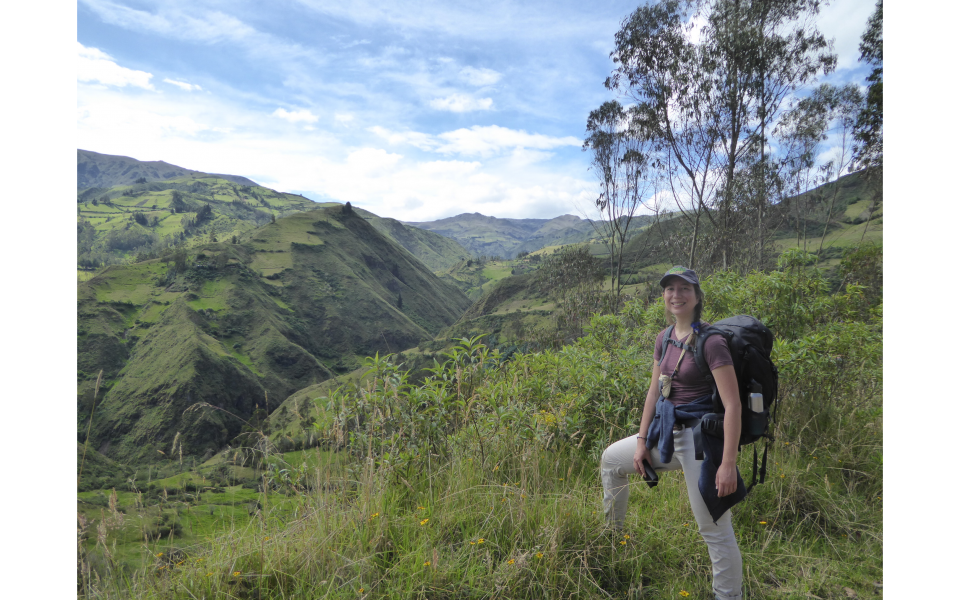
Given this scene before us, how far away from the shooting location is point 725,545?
2.02 meters

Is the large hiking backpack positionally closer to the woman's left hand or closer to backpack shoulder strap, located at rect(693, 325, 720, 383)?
backpack shoulder strap, located at rect(693, 325, 720, 383)

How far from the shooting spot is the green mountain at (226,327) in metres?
60.3

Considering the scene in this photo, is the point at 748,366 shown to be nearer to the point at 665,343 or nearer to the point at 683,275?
the point at 665,343

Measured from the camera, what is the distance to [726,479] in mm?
1960

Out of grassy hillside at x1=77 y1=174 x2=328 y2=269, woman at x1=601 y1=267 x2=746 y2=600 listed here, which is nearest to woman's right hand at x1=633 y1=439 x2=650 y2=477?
woman at x1=601 y1=267 x2=746 y2=600

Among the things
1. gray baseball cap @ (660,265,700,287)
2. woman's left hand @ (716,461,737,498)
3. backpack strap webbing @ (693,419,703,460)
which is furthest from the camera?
gray baseball cap @ (660,265,700,287)

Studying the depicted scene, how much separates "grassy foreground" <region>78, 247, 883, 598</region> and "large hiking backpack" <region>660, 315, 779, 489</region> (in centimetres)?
86

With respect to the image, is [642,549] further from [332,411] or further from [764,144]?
[764,144]

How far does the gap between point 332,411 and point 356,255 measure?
132 metres

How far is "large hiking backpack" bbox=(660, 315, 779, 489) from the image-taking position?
6.71ft

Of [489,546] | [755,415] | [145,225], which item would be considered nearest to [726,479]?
[755,415]
